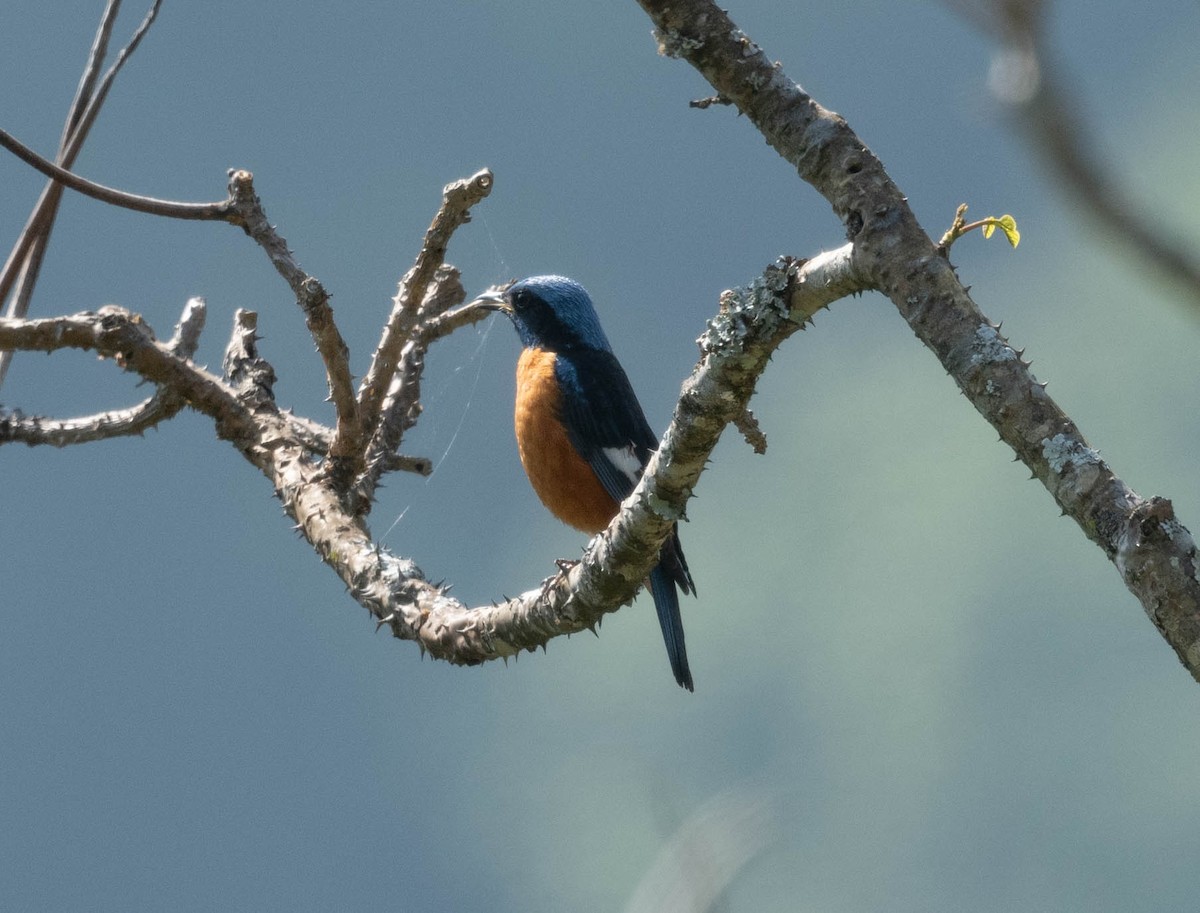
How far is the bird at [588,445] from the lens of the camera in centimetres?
438

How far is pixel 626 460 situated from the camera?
4422 mm

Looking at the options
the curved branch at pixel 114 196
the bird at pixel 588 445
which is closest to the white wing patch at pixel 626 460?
the bird at pixel 588 445

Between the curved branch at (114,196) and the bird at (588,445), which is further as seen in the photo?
the bird at (588,445)

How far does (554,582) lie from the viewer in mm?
2707

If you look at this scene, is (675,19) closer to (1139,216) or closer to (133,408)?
(1139,216)

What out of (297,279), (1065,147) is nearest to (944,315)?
(1065,147)

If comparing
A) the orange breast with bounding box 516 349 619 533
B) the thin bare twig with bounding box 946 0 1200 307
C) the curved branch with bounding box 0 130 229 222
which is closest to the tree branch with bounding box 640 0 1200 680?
the thin bare twig with bounding box 946 0 1200 307

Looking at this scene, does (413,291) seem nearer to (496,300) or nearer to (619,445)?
(619,445)

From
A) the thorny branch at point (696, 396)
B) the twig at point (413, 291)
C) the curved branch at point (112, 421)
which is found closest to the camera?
the thorny branch at point (696, 396)

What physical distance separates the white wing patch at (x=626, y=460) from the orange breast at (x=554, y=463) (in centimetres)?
10

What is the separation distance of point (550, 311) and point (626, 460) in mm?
976

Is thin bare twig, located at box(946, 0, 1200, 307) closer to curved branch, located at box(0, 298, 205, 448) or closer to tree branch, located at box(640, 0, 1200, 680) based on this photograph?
tree branch, located at box(640, 0, 1200, 680)

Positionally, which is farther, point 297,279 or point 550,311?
point 550,311

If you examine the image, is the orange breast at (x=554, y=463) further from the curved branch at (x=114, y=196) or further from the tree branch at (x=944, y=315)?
the tree branch at (x=944, y=315)
